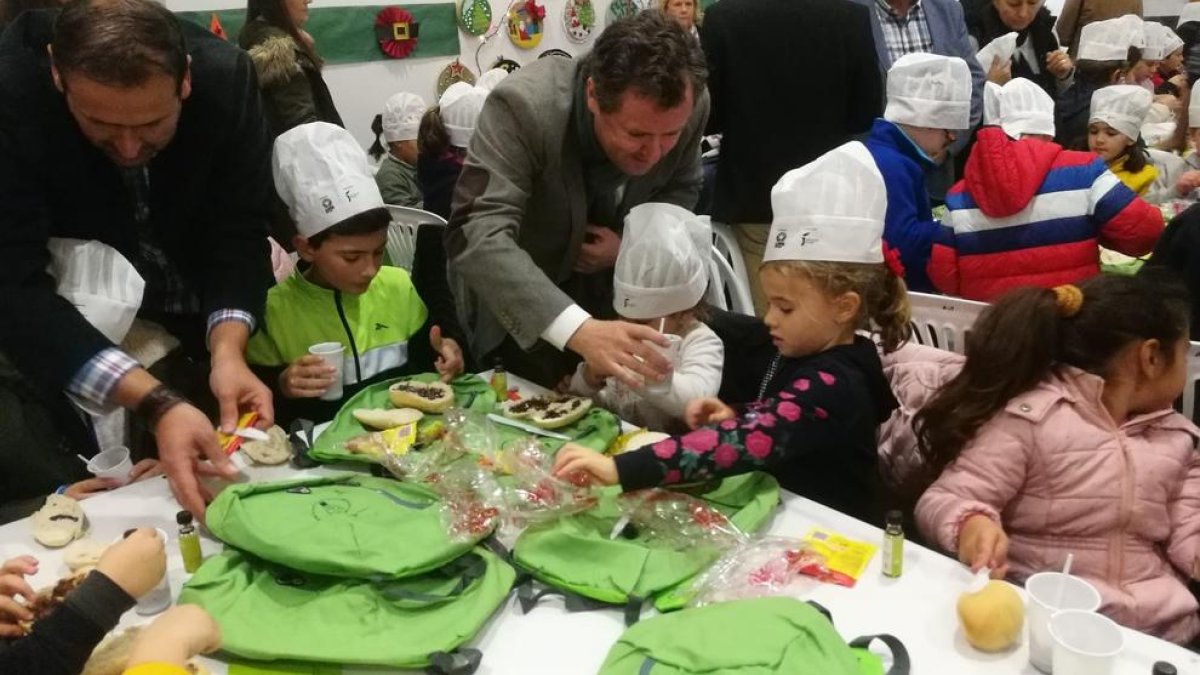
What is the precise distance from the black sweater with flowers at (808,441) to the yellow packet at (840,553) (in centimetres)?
16

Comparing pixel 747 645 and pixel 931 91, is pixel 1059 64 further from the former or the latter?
pixel 747 645

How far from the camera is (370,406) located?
1939 millimetres

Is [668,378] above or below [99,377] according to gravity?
below

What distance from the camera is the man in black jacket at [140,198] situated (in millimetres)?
1592

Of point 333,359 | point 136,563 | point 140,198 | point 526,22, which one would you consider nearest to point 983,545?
point 136,563

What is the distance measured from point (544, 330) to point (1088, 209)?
1.75 meters

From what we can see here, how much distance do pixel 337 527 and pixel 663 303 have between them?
93cm

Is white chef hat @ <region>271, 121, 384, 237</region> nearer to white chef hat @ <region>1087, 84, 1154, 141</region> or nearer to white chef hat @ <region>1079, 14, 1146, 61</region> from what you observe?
white chef hat @ <region>1087, 84, 1154, 141</region>

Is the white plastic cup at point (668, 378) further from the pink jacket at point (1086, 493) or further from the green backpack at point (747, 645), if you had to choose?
the green backpack at point (747, 645)

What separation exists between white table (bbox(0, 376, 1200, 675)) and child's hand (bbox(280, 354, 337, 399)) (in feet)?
1.86

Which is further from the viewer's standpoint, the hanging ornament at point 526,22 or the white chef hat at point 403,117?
the hanging ornament at point 526,22

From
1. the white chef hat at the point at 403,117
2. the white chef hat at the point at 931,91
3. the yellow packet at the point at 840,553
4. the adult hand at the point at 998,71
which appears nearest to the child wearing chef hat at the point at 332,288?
the yellow packet at the point at 840,553

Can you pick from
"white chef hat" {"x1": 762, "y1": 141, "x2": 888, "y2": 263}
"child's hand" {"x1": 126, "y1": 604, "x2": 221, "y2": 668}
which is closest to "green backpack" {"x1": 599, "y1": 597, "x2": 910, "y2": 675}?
"child's hand" {"x1": 126, "y1": 604, "x2": 221, "y2": 668}

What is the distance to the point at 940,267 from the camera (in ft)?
9.15
